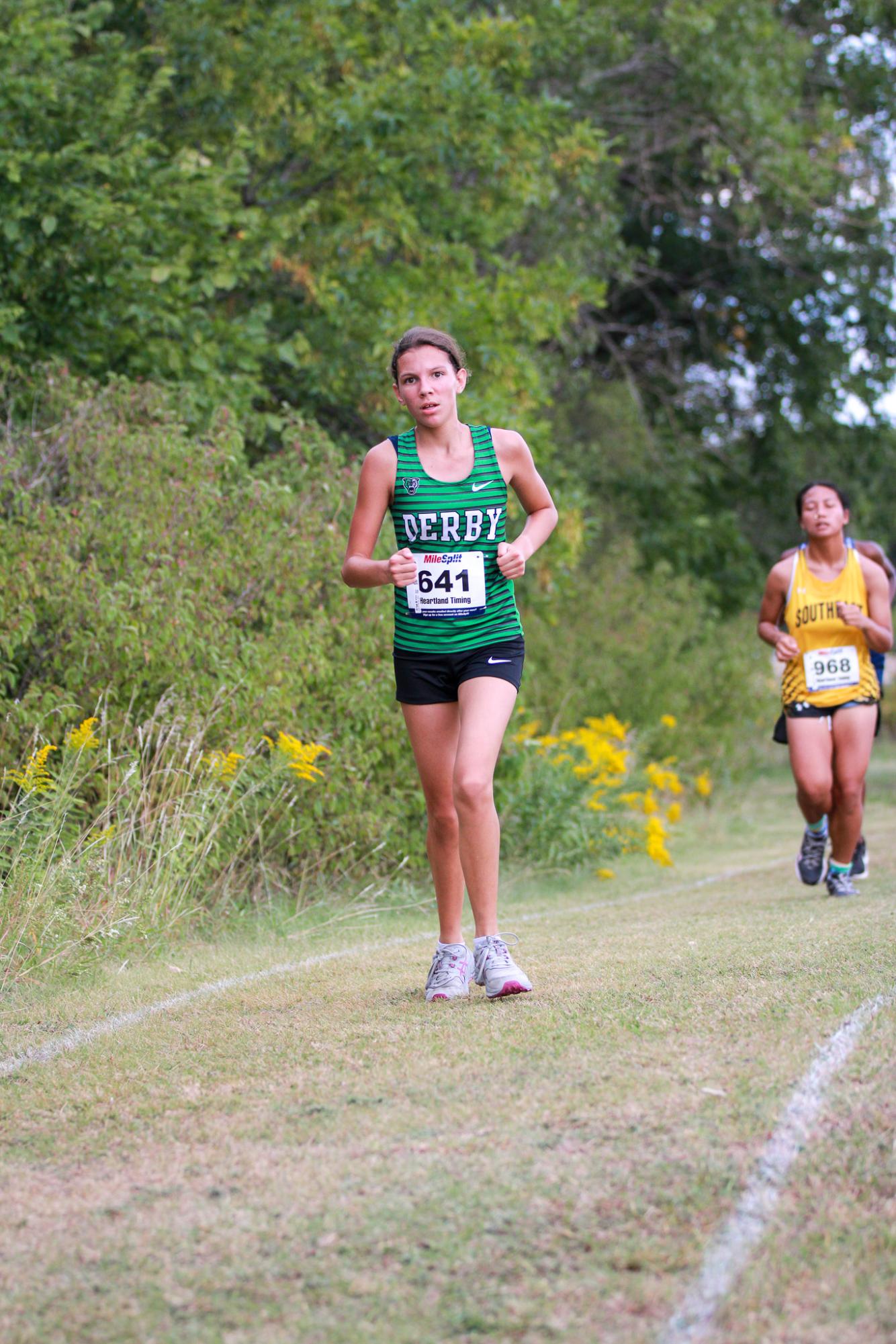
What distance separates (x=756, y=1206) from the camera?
2930 millimetres

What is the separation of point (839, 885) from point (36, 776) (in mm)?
4252

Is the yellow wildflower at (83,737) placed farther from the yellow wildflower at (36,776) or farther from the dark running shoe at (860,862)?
the dark running shoe at (860,862)

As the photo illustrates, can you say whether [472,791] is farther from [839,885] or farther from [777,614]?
[777,614]

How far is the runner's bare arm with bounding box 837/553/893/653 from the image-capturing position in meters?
7.87

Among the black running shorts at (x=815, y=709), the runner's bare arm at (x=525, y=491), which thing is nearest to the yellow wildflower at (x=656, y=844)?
the black running shorts at (x=815, y=709)

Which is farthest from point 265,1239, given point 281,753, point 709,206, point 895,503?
point 895,503

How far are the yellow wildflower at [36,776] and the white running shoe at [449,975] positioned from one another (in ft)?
6.76

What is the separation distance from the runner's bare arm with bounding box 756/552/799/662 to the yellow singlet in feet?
0.20

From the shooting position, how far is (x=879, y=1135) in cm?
328

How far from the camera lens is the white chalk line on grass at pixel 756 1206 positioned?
2537 mm

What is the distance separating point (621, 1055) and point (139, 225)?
7078 mm

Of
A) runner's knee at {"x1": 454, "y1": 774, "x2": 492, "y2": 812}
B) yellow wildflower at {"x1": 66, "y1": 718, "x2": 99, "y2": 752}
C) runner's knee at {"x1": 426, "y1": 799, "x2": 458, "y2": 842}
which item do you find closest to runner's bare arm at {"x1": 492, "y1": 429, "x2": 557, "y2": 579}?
runner's knee at {"x1": 454, "y1": 774, "x2": 492, "y2": 812}

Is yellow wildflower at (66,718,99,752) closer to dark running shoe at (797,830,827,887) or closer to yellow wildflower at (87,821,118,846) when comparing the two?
yellow wildflower at (87,821,118,846)

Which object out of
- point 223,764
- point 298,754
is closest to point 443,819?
point 223,764
